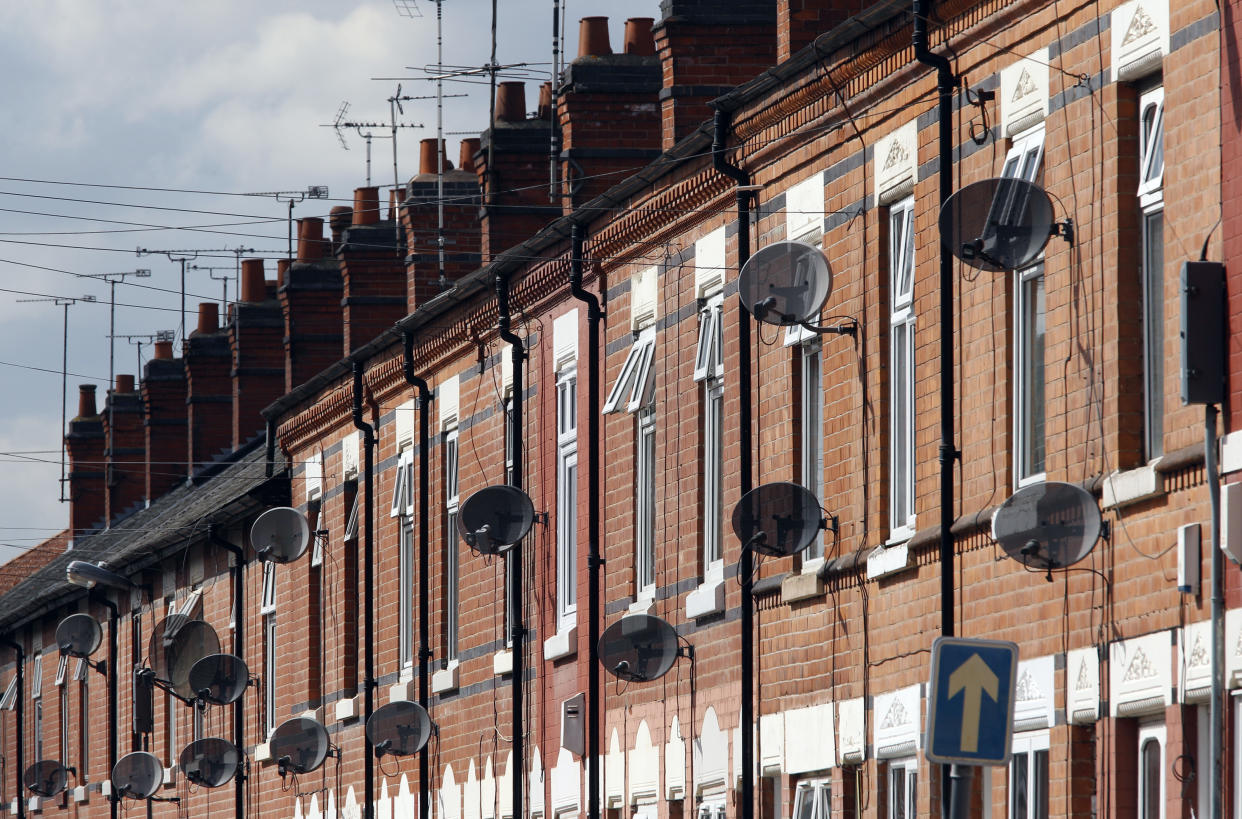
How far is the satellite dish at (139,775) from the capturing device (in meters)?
35.7

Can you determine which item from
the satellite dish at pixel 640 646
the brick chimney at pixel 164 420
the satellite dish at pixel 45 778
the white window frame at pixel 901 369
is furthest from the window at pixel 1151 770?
the brick chimney at pixel 164 420

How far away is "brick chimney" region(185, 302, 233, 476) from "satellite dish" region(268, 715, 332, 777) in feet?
57.6

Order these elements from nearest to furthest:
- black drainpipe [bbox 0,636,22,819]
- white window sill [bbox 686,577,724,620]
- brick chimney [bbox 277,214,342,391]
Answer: white window sill [bbox 686,577,724,620]
brick chimney [bbox 277,214,342,391]
black drainpipe [bbox 0,636,22,819]

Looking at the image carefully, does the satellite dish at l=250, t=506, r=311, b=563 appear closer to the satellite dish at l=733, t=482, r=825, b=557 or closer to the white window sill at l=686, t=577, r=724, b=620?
the white window sill at l=686, t=577, r=724, b=620

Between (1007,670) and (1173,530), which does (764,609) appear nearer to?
(1173,530)

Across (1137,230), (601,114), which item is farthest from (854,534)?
(601,114)

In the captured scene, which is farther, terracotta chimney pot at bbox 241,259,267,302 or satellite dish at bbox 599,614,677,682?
terracotta chimney pot at bbox 241,259,267,302

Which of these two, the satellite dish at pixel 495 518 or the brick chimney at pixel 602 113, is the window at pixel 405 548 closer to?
→ the brick chimney at pixel 602 113

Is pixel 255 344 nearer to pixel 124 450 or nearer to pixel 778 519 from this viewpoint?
pixel 124 450

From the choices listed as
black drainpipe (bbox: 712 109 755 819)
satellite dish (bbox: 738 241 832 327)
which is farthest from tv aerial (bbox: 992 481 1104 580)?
black drainpipe (bbox: 712 109 755 819)

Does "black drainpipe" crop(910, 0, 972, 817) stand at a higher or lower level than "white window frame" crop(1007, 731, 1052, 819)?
higher

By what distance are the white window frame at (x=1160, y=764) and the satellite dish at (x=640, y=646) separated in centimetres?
666

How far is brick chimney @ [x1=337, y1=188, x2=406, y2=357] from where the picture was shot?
33.9 metres

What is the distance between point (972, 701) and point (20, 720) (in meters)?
40.4
